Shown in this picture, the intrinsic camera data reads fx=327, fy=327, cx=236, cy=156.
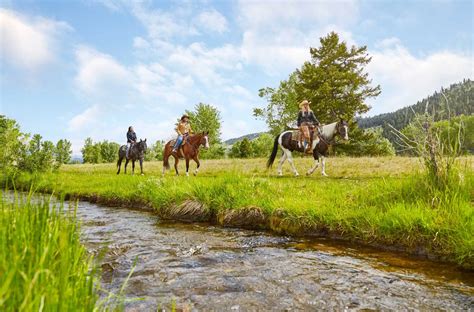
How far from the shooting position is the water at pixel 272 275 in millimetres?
3664

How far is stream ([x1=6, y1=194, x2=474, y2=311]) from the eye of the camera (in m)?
3.65

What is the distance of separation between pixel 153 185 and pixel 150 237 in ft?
17.1

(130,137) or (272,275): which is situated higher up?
(130,137)

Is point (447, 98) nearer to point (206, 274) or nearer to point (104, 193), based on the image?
point (206, 274)

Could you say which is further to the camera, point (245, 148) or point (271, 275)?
point (245, 148)

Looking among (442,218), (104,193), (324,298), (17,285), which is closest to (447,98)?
(442,218)

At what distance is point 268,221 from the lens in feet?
25.6

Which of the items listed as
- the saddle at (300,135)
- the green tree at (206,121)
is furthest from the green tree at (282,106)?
the saddle at (300,135)

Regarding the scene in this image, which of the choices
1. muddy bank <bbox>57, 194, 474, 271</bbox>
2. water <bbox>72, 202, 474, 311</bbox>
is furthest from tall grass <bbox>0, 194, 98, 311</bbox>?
muddy bank <bbox>57, 194, 474, 271</bbox>

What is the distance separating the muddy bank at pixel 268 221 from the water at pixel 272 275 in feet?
0.94

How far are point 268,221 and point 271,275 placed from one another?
10.8 feet

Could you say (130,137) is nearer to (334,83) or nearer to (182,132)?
(182,132)

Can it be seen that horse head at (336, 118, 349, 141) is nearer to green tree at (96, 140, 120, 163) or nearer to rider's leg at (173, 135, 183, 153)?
rider's leg at (173, 135, 183, 153)

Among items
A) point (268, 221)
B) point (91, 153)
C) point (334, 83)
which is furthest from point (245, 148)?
point (268, 221)
